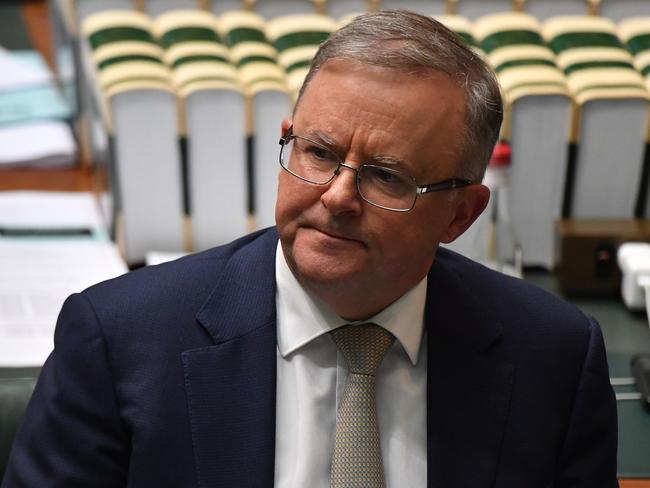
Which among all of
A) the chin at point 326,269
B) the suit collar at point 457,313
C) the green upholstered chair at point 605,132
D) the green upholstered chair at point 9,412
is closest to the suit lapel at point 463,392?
the suit collar at point 457,313

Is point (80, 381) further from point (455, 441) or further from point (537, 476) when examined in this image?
point (537, 476)

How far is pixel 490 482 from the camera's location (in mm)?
1398

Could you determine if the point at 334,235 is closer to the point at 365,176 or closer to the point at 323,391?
the point at 365,176

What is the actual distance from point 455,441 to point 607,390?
22cm

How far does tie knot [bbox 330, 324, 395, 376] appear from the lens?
136cm

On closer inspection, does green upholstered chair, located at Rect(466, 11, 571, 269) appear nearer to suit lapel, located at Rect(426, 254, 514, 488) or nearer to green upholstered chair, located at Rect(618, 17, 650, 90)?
green upholstered chair, located at Rect(618, 17, 650, 90)

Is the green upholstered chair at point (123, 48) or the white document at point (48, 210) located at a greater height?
the green upholstered chair at point (123, 48)

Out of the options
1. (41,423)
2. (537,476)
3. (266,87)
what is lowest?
(537,476)

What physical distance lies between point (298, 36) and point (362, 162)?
116 centimetres

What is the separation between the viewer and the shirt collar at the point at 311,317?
1.36 m

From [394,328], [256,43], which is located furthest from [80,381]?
[256,43]

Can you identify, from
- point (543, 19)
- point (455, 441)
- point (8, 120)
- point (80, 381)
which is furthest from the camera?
point (8, 120)

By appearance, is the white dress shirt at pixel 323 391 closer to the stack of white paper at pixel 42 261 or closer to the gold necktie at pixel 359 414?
the gold necktie at pixel 359 414

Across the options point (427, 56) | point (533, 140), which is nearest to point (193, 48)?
point (533, 140)
